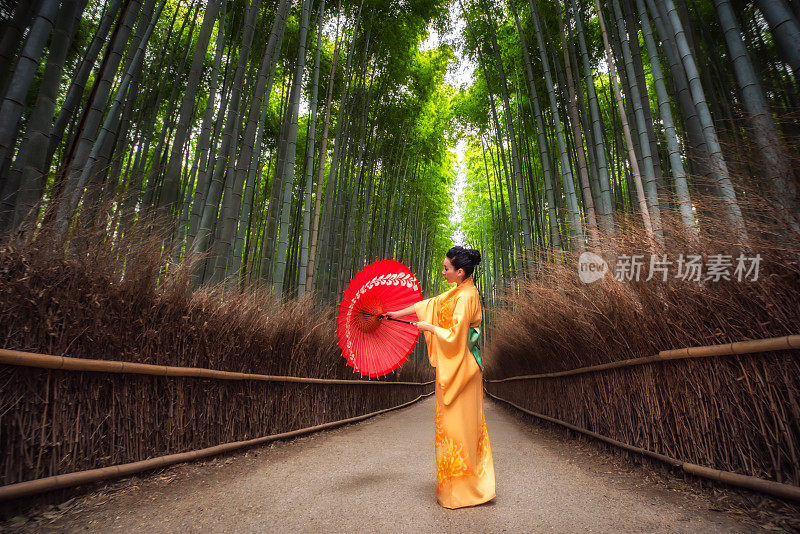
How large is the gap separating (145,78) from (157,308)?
4996 mm

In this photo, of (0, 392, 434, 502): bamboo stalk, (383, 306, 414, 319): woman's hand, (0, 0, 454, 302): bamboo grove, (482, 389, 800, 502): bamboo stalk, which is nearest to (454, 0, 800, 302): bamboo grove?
(482, 389, 800, 502): bamboo stalk

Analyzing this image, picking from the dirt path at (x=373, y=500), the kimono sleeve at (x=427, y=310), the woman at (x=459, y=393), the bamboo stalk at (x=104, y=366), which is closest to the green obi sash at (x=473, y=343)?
the woman at (x=459, y=393)

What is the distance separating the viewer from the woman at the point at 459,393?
179cm

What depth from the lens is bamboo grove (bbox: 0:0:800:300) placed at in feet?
6.28

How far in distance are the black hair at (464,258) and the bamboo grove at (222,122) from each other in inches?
64.7

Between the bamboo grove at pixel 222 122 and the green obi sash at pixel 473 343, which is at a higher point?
the bamboo grove at pixel 222 122

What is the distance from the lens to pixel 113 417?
179cm

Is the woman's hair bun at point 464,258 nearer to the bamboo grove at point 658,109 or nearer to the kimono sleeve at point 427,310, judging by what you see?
the kimono sleeve at point 427,310

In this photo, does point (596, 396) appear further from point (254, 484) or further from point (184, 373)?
point (184, 373)

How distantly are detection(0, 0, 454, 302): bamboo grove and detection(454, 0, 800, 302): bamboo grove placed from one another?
1.55m

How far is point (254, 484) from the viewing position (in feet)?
6.76

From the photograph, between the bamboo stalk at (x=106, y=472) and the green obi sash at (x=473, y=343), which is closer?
the bamboo stalk at (x=106, y=472)

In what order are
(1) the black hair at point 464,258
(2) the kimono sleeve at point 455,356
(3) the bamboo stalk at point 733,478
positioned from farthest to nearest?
1. (1) the black hair at point 464,258
2. (2) the kimono sleeve at point 455,356
3. (3) the bamboo stalk at point 733,478

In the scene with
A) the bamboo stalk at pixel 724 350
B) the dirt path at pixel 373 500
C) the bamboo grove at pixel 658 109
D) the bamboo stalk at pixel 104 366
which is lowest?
the dirt path at pixel 373 500
